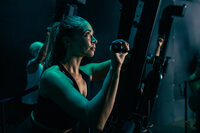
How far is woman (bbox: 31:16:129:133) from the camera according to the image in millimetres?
934

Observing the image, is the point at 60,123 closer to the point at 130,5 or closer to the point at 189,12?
the point at 130,5

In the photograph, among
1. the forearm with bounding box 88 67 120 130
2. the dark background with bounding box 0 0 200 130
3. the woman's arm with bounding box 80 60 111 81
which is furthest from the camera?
the dark background with bounding box 0 0 200 130

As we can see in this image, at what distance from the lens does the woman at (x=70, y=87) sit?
934 mm

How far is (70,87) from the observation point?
3.27 feet

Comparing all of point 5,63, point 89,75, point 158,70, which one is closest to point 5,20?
point 5,63

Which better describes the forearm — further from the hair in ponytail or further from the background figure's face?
the hair in ponytail

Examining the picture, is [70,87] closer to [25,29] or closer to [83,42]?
[83,42]

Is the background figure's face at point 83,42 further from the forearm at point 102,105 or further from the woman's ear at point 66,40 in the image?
the forearm at point 102,105

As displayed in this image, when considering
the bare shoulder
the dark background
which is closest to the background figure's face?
the bare shoulder

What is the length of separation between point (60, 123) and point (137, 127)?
0.81 m

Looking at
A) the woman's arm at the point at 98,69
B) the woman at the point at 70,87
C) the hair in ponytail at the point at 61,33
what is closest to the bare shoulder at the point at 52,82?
the woman at the point at 70,87

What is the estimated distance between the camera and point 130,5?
1518 millimetres

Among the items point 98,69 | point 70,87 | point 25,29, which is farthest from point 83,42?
point 25,29

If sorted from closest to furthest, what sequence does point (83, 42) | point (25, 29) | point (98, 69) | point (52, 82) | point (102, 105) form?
point (102, 105) < point (52, 82) < point (83, 42) < point (98, 69) < point (25, 29)
